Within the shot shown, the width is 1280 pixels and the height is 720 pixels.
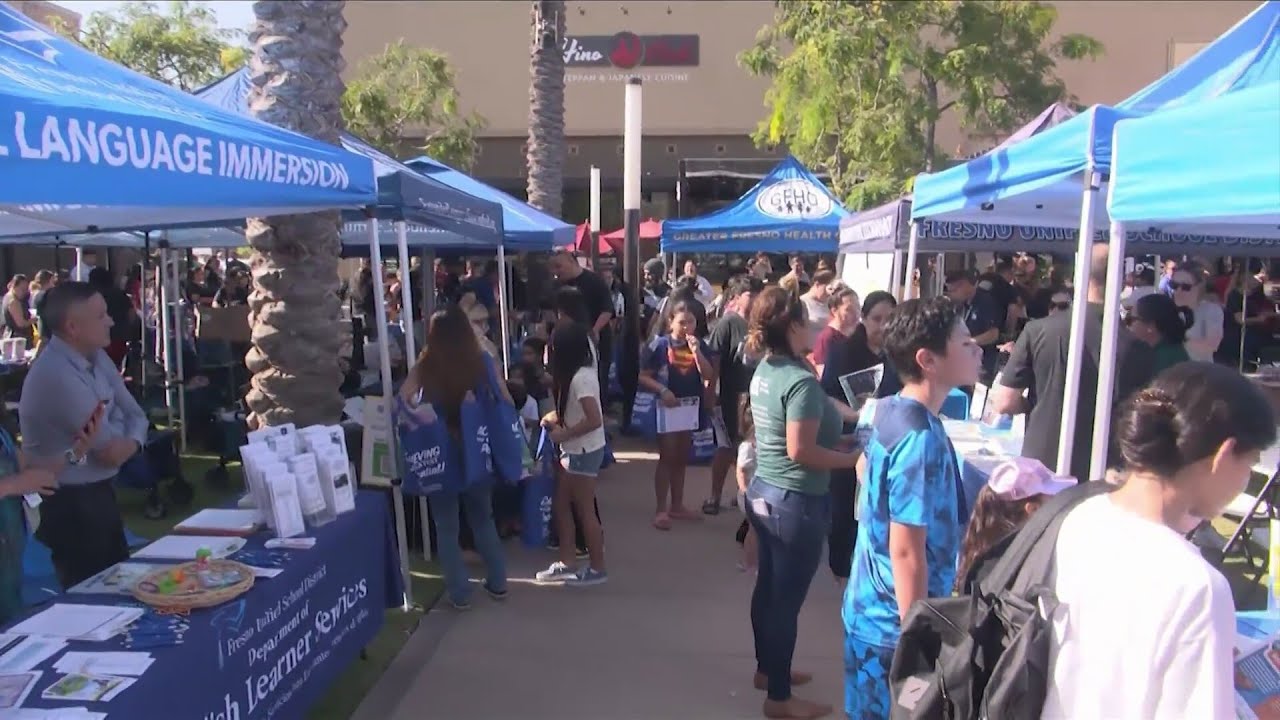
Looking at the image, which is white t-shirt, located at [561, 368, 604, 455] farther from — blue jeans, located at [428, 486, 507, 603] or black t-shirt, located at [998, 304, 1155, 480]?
black t-shirt, located at [998, 304, 1155, 480]

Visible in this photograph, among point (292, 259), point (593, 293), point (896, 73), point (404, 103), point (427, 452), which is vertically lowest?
point (427, 452)

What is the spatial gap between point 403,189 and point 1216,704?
4526mm

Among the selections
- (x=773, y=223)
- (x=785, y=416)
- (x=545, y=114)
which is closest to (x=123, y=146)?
(x=785, y=416)

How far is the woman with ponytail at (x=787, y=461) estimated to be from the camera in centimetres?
379

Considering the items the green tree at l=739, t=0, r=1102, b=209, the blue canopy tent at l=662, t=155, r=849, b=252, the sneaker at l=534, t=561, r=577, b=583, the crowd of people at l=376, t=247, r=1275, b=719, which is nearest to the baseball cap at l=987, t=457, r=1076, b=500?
the crowd of people at l=376, t=247, r=1275, b=719

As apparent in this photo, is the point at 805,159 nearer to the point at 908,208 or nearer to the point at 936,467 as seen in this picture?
the point at 908,208

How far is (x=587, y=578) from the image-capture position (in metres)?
6.11

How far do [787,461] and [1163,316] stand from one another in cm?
285

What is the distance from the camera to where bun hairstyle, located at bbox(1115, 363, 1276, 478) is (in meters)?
1.73

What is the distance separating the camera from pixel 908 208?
7.54 meters

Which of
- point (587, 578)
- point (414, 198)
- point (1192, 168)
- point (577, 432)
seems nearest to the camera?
point (1192, 168)

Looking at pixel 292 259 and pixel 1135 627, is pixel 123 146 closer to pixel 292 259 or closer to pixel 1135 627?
pixel 1135 627

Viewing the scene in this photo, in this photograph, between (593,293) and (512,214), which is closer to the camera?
(593,293)

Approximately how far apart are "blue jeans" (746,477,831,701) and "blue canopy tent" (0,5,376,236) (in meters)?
2.28
